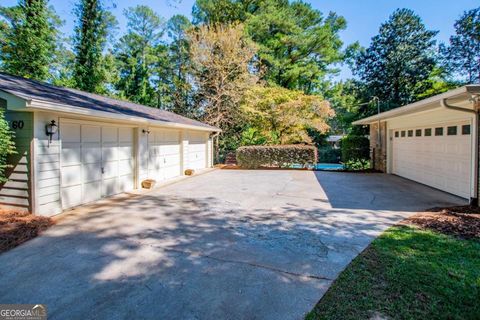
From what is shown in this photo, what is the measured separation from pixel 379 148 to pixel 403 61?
12.1 meters

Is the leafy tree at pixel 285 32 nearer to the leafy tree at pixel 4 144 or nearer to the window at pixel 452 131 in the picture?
the window at pixel 452 131

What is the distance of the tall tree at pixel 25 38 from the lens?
16.5 m

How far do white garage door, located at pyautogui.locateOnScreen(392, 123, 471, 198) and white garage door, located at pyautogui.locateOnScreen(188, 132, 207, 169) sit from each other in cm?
959

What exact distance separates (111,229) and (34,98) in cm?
292

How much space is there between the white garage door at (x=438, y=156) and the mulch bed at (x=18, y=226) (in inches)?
381

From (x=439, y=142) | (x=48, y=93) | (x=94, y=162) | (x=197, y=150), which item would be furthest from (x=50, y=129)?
(x=439, y=142)

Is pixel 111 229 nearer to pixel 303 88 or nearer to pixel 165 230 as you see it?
pixel 165 230

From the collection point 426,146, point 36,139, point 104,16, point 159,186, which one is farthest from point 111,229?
point 104,16

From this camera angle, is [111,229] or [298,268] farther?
[111,229]

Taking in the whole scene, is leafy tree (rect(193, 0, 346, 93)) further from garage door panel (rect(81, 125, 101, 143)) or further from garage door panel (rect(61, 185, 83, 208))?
garage door panel (rect(61, 185, 83, 208))

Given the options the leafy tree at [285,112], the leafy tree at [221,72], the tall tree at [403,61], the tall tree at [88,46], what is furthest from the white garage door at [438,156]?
the tall tree at [88,46]

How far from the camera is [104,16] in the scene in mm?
20047

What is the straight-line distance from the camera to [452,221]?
17.3 ft

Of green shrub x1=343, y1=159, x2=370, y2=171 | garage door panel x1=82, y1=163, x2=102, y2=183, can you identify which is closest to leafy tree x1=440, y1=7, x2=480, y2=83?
green shrub x1=343, y1=159, x2=370, y2=171
